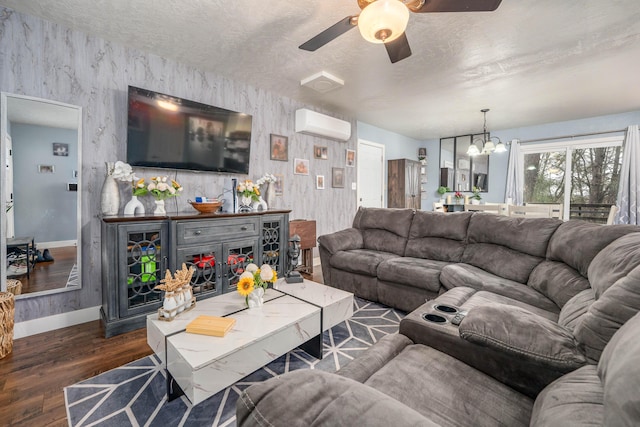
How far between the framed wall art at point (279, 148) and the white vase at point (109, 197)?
1.94 metres

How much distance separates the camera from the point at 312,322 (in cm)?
175

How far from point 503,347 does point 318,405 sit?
0.81m

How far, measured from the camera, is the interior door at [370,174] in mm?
5609

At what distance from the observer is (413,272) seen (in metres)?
2.53

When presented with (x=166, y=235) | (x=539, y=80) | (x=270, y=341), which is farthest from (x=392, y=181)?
(x=270, y=341)

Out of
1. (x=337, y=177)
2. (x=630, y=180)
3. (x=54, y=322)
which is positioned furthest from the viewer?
(x=337, y=177)

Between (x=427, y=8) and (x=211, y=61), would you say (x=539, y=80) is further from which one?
(x=211, y=61)

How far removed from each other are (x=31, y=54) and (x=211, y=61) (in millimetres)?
1385

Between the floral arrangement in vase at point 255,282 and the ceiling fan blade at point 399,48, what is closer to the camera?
the floral arrangement in vase at point 255,282

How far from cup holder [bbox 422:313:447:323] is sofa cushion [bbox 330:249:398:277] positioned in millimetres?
1369

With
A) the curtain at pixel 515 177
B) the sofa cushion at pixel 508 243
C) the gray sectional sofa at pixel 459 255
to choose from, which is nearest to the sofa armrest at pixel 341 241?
the gray sectional sofa at pixel 459 255

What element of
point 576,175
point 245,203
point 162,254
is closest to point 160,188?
point 162,254

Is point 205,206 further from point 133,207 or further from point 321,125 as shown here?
point 321,125

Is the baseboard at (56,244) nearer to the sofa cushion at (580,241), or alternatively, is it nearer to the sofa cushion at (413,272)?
the sofa cushion at (413,272)
